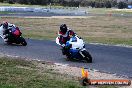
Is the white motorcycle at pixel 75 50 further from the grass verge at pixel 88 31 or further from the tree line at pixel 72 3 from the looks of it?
the tree line at pixel 72 3

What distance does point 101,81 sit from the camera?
1099cm

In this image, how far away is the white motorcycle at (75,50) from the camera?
1638 centimetres

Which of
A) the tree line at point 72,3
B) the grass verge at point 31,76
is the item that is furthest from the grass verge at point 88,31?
the tree line at point 72,3

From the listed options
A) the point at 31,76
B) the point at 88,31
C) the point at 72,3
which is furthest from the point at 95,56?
the point at 72,3

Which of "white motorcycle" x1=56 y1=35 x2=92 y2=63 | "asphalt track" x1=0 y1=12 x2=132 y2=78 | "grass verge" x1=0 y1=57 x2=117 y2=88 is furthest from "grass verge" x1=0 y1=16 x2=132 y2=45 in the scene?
"grass verge" x1=0 y1=57 x2=117 y2=88

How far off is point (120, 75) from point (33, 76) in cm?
280

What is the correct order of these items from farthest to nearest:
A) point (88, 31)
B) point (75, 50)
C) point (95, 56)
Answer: point (88, 31) < point (95, 56) < point (75, 50)

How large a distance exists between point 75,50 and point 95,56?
1.72 metres

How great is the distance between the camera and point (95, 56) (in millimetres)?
18094

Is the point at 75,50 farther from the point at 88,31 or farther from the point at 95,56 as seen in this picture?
the point at 88,31

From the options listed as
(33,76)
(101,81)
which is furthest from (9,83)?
(101,81)

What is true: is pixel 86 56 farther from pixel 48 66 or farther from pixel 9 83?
pixel 9 83

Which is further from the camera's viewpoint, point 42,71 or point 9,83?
point 42,71

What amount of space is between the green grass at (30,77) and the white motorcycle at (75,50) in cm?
245
